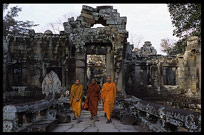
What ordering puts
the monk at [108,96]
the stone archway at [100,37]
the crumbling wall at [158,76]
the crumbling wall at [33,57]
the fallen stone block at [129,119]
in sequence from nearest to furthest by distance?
the fallen stone block at [129,119]
the monk at [108,96]
the stone archway at [100,37]
the crumbling wall at [33,57]
the crumbling wall at [158,76]

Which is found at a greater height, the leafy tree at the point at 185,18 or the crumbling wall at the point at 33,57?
the leafy tree at the point at 185,18

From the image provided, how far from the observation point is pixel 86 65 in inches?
480

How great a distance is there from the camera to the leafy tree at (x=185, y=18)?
13.7m

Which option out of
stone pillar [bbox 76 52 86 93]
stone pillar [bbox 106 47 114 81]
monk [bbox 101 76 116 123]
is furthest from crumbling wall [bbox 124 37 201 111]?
monk [bbox 101 76 116 123]

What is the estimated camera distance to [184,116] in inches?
163

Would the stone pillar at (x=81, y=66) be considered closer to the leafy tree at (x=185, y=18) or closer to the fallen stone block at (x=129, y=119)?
the fallen stone block at (x=129, y=119)

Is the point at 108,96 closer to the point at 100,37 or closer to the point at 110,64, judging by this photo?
the point at 110,64

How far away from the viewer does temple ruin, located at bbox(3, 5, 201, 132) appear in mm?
11734

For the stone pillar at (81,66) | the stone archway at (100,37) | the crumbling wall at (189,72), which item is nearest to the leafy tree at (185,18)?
the crumbling wall at (189,72)

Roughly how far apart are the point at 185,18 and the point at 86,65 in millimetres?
7947

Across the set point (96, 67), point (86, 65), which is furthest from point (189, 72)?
point (96, 67)

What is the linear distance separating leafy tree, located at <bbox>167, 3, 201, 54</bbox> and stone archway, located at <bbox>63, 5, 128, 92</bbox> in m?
4.95

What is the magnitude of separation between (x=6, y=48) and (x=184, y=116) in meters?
13.4

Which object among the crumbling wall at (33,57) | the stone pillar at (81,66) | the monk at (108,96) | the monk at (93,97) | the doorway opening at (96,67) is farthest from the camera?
the doorway opening at (96,67)
